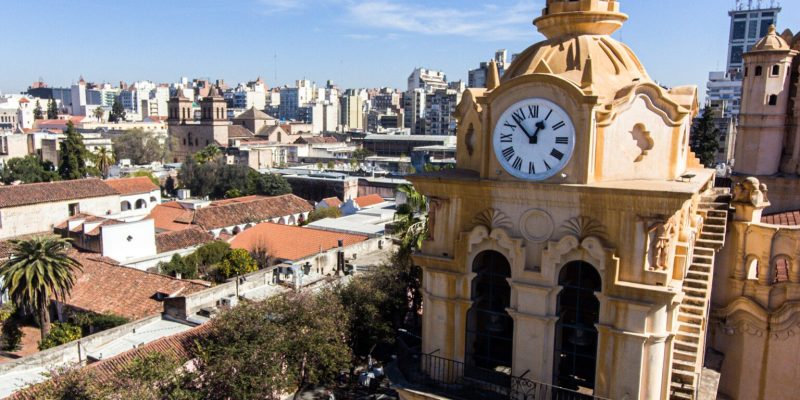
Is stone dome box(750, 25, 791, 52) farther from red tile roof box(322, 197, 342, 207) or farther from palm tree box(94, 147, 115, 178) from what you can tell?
palm tree box(94, 147, 115, 178)

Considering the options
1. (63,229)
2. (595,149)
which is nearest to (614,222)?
(595,149)

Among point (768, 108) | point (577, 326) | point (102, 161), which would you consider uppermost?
point (768, 108)

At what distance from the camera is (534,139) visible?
9102 mm

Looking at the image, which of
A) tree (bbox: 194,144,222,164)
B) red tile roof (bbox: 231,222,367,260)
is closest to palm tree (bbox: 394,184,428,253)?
red tile roof (bbox: 231,222,367,260)

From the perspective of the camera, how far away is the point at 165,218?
53031 mm

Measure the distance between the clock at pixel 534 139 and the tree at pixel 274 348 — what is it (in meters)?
8.85

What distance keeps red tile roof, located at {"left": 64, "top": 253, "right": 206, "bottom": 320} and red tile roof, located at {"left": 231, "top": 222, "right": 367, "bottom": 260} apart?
788 centimetres

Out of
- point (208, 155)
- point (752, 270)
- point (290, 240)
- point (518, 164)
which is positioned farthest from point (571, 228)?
point (208, 155)

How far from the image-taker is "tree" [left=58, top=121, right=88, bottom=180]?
253 feet

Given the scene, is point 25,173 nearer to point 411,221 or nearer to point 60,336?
point 60,336

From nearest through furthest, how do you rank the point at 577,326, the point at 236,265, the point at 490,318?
the point at 577,326, the point at 490,318, the point at 236,265

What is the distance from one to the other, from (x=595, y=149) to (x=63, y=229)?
46.3 metres

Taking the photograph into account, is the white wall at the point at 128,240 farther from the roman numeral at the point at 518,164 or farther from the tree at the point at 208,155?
the tree at the point at 208,155

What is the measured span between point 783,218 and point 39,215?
187ft
